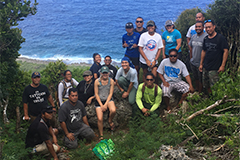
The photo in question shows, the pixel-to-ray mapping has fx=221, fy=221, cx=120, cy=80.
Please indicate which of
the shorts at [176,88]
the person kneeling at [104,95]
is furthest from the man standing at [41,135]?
the shorts at [176,88]

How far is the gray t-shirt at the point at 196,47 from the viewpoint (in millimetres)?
6832

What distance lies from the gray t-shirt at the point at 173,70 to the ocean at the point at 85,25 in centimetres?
3166

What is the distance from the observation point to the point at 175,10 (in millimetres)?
53469

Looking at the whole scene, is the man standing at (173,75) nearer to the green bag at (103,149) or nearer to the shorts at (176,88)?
the shorts at (176,88)

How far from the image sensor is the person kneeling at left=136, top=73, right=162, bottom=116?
22.0 feet

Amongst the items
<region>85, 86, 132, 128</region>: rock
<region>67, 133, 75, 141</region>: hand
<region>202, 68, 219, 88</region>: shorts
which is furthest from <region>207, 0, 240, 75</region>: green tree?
<region>67, 133, 75, 141</region>: hand

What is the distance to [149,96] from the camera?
6.83m

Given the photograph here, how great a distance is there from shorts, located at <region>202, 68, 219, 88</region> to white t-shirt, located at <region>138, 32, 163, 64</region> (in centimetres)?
175

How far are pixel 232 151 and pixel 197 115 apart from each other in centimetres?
119

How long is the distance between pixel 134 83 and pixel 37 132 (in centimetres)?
332

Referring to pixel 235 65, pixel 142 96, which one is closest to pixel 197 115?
pixel 142 96

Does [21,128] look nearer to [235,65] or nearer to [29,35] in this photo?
[235,65]

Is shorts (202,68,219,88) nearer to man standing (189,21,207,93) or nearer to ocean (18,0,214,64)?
man standing (189,21,207,93)

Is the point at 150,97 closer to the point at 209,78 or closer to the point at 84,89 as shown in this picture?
the point at 209,78
